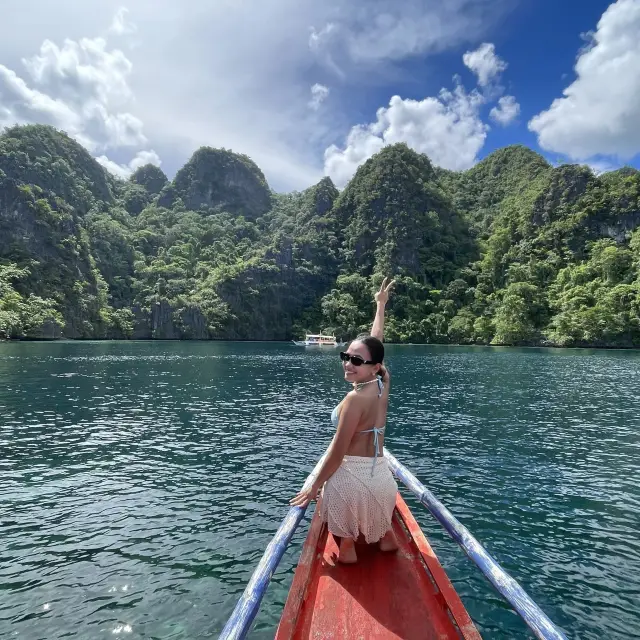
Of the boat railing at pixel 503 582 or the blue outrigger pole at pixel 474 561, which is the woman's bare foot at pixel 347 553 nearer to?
the blue outrigger pole at pixel 474 561

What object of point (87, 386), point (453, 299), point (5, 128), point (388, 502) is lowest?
point (87, 386)

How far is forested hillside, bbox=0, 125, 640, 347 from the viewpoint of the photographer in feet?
339

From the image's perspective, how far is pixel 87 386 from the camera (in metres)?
32.5

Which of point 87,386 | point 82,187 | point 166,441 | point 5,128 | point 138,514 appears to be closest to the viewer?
point 138,514

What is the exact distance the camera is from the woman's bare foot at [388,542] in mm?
5465

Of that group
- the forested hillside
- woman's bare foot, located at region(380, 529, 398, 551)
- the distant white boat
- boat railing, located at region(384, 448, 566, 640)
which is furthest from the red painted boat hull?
the forested hillside

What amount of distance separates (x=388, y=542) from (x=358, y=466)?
129 centimetres

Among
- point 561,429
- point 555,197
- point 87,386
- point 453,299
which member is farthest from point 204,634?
point 555,197

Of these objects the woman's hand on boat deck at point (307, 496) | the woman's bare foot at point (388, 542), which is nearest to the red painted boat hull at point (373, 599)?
the woman's bare foot at point (388, 542)

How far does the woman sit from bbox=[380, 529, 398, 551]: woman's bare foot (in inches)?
7.5

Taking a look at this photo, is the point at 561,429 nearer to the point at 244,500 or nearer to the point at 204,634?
the point at 244,500

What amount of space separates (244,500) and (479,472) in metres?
7.69

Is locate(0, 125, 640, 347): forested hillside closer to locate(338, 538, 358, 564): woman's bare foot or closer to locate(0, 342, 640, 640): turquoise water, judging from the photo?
locate(0, 342, 640, 640): turquoise water

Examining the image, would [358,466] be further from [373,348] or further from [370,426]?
[373,348]
